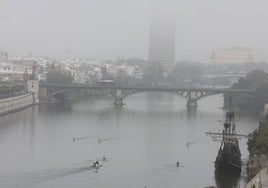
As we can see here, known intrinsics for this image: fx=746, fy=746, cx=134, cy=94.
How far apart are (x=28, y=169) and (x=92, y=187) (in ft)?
5.00

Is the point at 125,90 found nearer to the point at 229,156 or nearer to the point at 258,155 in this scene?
the point at 229,156

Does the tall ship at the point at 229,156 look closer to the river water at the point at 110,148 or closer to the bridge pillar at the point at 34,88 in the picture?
the river water at the point at 110,148

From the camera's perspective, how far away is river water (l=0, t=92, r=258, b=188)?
11304mm

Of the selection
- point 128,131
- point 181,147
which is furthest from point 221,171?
point 128,131

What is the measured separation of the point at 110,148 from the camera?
1466 centimetres

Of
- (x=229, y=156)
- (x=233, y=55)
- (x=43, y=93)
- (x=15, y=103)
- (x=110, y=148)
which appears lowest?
(x=110, y=148)

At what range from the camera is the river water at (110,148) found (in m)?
11.3

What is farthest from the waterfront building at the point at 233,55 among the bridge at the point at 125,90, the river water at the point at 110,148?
the river water at the point at 110,148

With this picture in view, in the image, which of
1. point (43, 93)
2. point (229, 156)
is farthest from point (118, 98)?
point (229, 156)

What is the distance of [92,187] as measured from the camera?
10688 mm

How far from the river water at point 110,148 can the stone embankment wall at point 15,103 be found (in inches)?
16.1

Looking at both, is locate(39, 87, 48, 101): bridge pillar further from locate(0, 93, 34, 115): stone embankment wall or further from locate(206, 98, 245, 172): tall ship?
locate(206, 98, 245, 172): tall ship

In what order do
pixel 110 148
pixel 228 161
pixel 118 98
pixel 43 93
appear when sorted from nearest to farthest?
1. pixel 228 161
2. pixel 110 148
3. pixel 118 98
4. pixel 43 93

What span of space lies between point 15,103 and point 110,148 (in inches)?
348
